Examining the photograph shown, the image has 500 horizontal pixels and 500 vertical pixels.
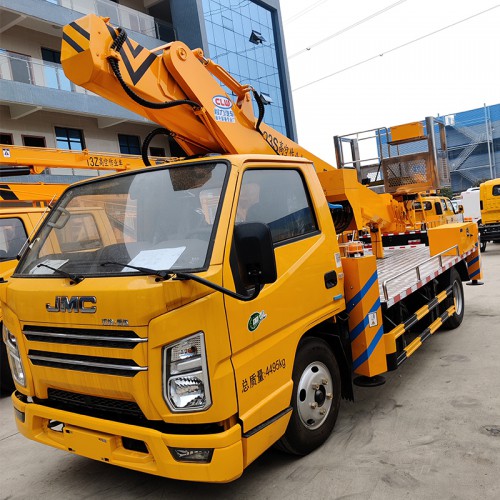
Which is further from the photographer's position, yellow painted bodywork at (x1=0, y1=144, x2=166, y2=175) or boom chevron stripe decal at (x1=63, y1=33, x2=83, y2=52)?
yellow painted bodywork at (x1=0, y1=144, x2=166, y2=175)

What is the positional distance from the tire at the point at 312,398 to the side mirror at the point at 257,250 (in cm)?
90

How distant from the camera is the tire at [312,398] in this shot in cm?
310

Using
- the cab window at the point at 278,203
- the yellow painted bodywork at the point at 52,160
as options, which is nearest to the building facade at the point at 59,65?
the yellow painted bodywork at the point at 52,160

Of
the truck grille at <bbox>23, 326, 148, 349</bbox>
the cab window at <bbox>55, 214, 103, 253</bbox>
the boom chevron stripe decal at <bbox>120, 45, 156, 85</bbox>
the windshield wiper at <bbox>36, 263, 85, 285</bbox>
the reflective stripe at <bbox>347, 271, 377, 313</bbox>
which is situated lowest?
the reflective stripe at <bbox>347, 271, 377, 313</bbox>

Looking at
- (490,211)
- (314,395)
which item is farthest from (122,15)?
(314,395)

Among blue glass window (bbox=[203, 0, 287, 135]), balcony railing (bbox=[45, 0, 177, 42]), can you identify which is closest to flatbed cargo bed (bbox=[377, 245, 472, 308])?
balcony railing (bbox=[45, 0, 177, 42])

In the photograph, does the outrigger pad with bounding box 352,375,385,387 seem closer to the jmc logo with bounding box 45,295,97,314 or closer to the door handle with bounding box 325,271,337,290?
the door handle with bounding box 325,271,337,290

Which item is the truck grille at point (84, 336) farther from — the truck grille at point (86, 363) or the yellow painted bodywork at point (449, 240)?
the yellow painted bodywork at point (449, 240)

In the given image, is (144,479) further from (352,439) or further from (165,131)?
(165,131)

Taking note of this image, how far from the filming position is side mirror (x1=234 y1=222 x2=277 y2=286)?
7.99 ft

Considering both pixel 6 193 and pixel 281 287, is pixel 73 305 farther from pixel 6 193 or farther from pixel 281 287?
pixel 6 193

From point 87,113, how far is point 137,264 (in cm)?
1777

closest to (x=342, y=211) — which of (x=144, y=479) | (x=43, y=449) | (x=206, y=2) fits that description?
(x=144, y=479)

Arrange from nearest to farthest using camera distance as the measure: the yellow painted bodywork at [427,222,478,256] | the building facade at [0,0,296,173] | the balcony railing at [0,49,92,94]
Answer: the yellow painted bodywork at [427,222,478,256] < the balcony railing at [0,49,92,94] < the building facade at [0,0,296,173]
